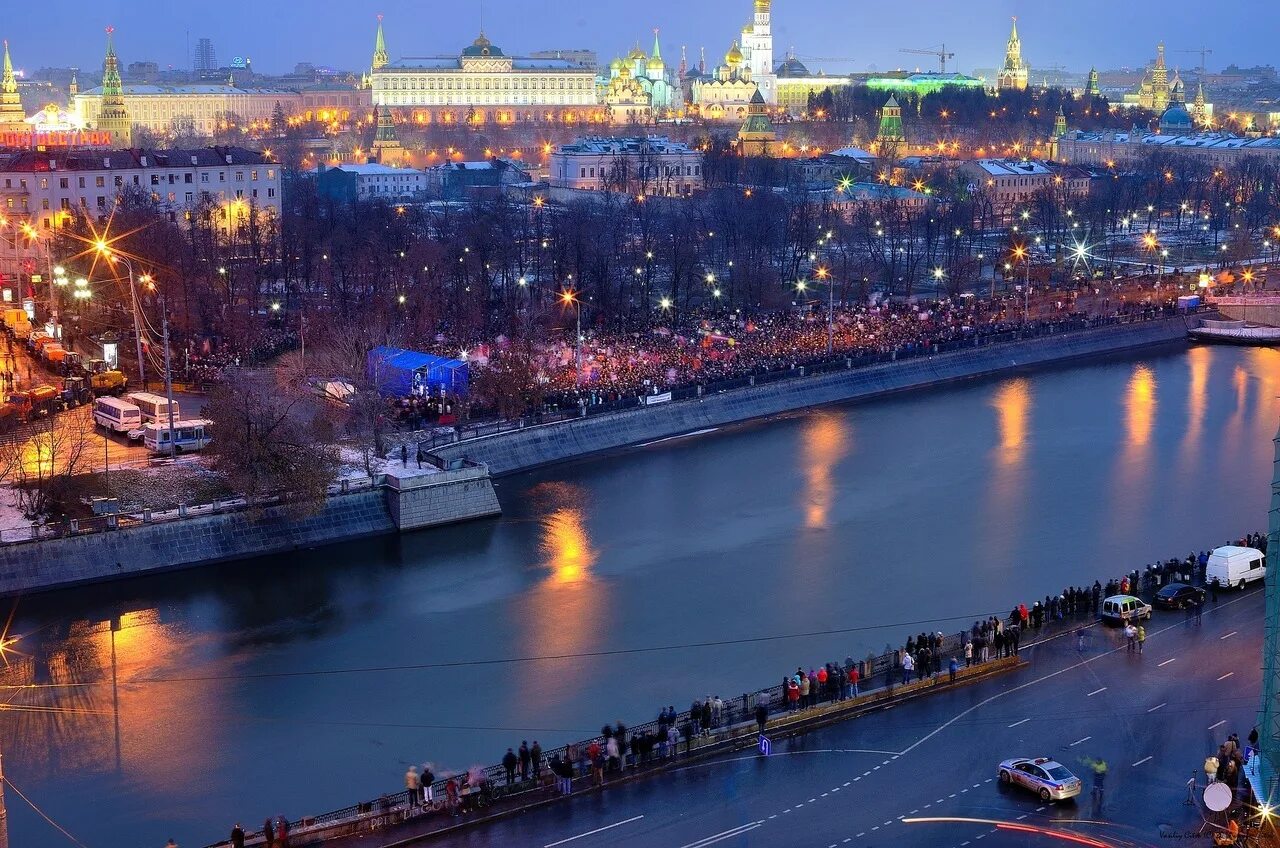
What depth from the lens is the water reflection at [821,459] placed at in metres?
17.8

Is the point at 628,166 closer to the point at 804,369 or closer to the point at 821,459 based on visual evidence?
the point at 804,369

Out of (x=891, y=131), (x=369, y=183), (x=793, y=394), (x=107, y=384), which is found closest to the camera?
(x=107, y=384)

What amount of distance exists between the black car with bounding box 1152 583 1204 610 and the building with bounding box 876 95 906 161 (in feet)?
167

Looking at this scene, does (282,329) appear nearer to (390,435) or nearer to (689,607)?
(390,435)

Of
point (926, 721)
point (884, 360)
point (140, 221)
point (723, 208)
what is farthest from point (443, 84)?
point (926, 721)

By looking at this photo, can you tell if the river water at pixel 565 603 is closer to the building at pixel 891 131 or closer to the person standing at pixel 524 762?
the person standing at pixel 524 762

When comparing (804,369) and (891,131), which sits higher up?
(891,131)

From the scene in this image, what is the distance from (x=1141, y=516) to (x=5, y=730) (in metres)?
11.4

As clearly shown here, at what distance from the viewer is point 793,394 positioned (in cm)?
2283

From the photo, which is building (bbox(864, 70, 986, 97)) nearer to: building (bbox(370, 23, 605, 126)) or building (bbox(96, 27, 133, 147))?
building (bbox(370, 23, 605, 126))

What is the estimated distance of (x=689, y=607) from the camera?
14672 millimetres

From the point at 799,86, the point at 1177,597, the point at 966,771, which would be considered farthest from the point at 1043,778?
the point at 799,86

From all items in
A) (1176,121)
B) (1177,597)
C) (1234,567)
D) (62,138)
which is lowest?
(1177,597)

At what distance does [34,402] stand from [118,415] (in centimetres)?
153
